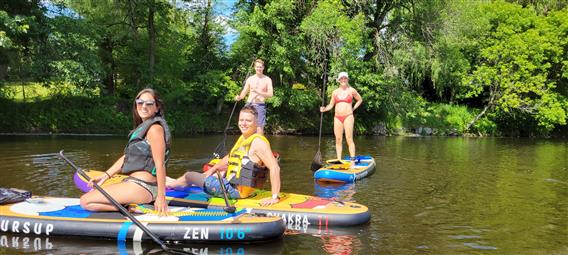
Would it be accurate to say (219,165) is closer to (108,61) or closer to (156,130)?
(156,130)

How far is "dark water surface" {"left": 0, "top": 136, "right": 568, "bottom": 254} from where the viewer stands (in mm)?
5488

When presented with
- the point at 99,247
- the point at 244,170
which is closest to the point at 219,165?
the point at 244,170

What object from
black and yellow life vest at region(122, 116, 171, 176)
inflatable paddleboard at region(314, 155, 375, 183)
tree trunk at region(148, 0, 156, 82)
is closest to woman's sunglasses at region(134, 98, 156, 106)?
black and yellow life vest at region(122, 116, 171, 176)

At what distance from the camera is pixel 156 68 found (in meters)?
24.6

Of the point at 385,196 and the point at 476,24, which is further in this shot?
the point at 476,24

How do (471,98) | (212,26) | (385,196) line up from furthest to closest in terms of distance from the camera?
1. (471,98)
2. (212,26)
3. (385,196)

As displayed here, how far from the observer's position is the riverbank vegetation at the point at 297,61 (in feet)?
68.1

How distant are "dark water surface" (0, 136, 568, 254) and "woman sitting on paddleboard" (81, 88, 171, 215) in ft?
1.58

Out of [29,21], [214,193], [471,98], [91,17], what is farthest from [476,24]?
[214,193]

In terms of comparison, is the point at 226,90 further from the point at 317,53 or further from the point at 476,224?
the point at 476,224

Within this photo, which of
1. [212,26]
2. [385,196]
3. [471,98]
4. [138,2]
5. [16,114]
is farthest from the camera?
[471,98]

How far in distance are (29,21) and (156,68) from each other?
7.83 meters

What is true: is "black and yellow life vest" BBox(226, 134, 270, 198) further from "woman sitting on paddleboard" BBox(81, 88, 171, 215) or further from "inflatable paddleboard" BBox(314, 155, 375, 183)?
"inflatable paddleboard" BBox(314, 155, 375, 183)

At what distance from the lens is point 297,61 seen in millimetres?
25266
